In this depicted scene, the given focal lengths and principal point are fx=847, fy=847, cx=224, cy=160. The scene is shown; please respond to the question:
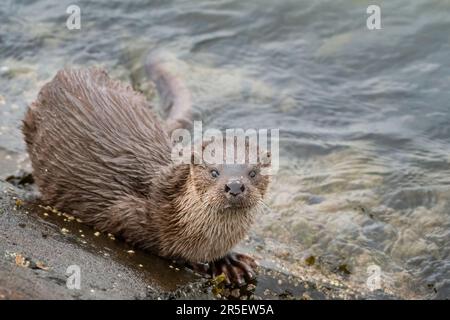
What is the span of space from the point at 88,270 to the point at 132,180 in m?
0.94

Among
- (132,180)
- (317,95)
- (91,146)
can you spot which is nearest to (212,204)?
(132,180)

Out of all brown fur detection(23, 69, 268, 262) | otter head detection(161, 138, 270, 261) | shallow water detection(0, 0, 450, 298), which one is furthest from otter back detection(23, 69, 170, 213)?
shallow water detection(0, 0, 450, 298)

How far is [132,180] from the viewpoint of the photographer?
186 inches

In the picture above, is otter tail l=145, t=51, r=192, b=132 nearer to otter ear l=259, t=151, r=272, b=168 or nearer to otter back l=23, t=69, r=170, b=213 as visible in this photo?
otter back l=23, t=69, r=170, b=213

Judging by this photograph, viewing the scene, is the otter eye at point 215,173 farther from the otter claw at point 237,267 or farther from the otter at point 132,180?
the otter claw at point 237,267

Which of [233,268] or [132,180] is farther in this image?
[132,180]

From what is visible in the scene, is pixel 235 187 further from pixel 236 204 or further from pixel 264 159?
pixel 264 159

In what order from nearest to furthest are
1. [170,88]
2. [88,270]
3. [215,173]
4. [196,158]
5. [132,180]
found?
[88,270] < [215,173] < [196,158] < [132,180] < [170,88]

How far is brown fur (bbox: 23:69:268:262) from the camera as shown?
4.45 meters

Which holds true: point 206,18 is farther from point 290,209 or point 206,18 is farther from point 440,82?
point 290,209

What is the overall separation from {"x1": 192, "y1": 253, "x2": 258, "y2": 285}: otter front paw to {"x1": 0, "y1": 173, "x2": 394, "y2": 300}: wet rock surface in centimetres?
6

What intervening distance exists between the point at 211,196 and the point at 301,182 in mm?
1642

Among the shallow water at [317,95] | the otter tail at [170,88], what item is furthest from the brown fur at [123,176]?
the otter tail at [170,88]
